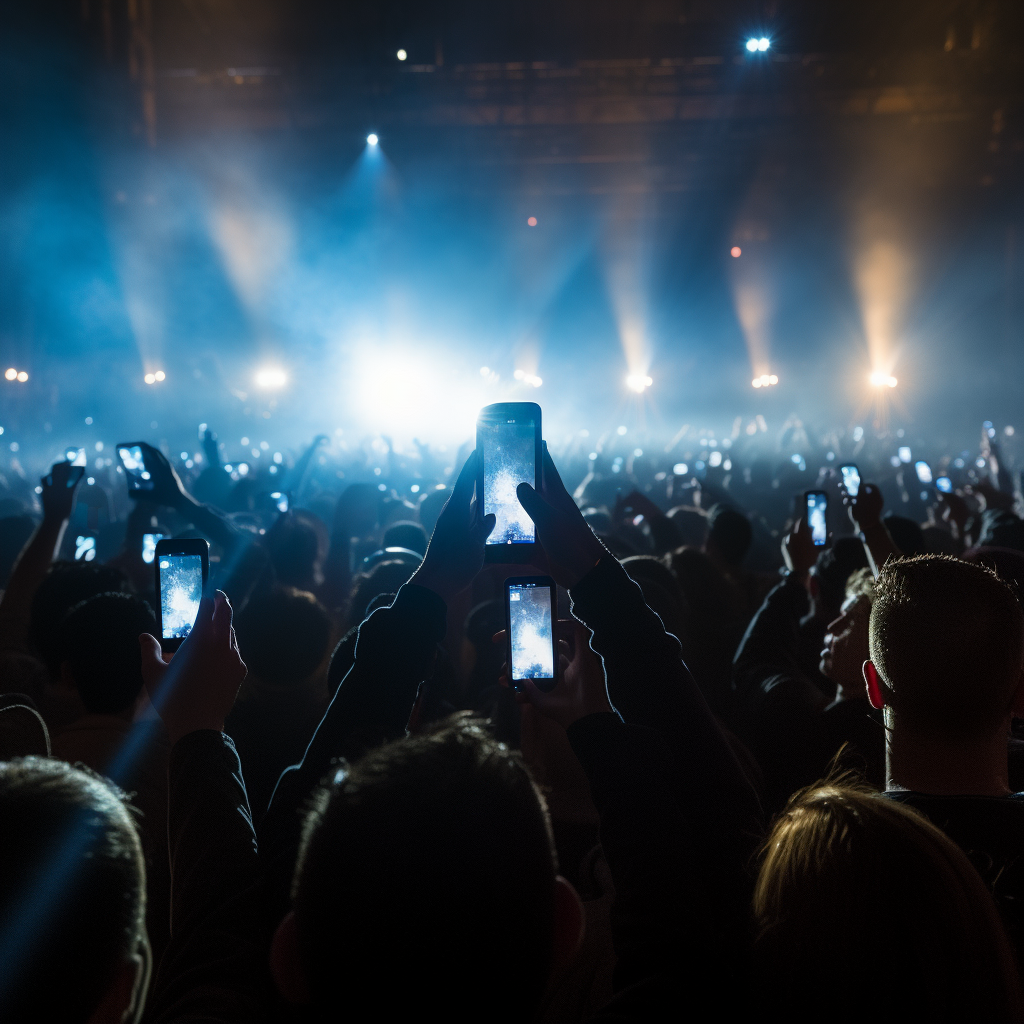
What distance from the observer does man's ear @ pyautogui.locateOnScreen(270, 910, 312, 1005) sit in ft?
2.85

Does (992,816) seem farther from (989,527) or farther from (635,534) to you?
(635,534)

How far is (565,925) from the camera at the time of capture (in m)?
0.91

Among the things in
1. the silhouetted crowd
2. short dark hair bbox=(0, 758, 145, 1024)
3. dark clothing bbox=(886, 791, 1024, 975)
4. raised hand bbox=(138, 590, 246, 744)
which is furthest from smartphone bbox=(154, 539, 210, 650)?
dark clothing bbox=(886, 791, 1024, 975)

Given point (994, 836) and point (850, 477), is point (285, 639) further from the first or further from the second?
point (850, 477)

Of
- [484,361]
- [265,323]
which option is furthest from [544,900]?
[484,361]

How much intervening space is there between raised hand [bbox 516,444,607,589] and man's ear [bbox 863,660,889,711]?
2.40ft

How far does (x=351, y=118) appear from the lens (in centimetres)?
1605

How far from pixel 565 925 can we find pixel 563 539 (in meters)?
0.84

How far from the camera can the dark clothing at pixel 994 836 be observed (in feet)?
4.13

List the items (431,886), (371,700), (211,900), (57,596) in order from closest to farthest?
(431,886) → (211,900) → (371,700) → (57,596)

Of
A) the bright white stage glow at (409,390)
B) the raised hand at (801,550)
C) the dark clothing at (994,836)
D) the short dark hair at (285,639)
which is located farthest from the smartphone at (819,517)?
the bright white stage glow at (409,390)

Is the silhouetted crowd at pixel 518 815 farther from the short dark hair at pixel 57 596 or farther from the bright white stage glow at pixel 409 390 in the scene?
the bright white stage glow at pixel 409 390

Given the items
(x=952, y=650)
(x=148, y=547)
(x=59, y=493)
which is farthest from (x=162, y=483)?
(x=952, y=650)

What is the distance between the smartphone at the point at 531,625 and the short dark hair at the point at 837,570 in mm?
2451
